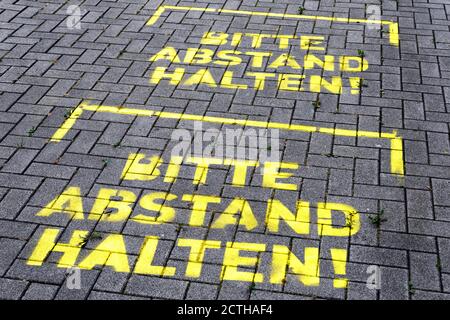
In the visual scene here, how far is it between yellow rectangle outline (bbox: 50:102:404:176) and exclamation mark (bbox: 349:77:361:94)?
0.95 metres

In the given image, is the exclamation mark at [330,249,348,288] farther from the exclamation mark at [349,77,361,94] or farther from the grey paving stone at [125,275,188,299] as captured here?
the exclamation mark at [349,77,361,94]

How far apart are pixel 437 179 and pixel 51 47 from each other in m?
5.69

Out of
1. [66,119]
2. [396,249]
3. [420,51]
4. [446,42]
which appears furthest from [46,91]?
[446,42]

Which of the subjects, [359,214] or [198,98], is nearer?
[359,214]

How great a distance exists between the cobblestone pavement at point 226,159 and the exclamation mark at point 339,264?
16 mm

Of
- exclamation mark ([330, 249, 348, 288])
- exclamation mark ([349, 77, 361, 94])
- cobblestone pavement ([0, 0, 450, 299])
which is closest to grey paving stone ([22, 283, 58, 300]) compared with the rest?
cobblestone pavement ([0, 0, 450, 299])

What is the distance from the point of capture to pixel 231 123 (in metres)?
6.52

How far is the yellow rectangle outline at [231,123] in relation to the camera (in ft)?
20.4

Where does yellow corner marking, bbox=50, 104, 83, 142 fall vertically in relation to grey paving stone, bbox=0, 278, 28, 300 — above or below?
below

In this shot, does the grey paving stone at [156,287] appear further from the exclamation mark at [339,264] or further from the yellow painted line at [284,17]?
the yellow painted line at [284,17]

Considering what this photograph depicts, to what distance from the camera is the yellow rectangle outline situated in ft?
20.4

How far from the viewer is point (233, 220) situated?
519cm

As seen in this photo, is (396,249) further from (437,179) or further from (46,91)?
(46,91)
